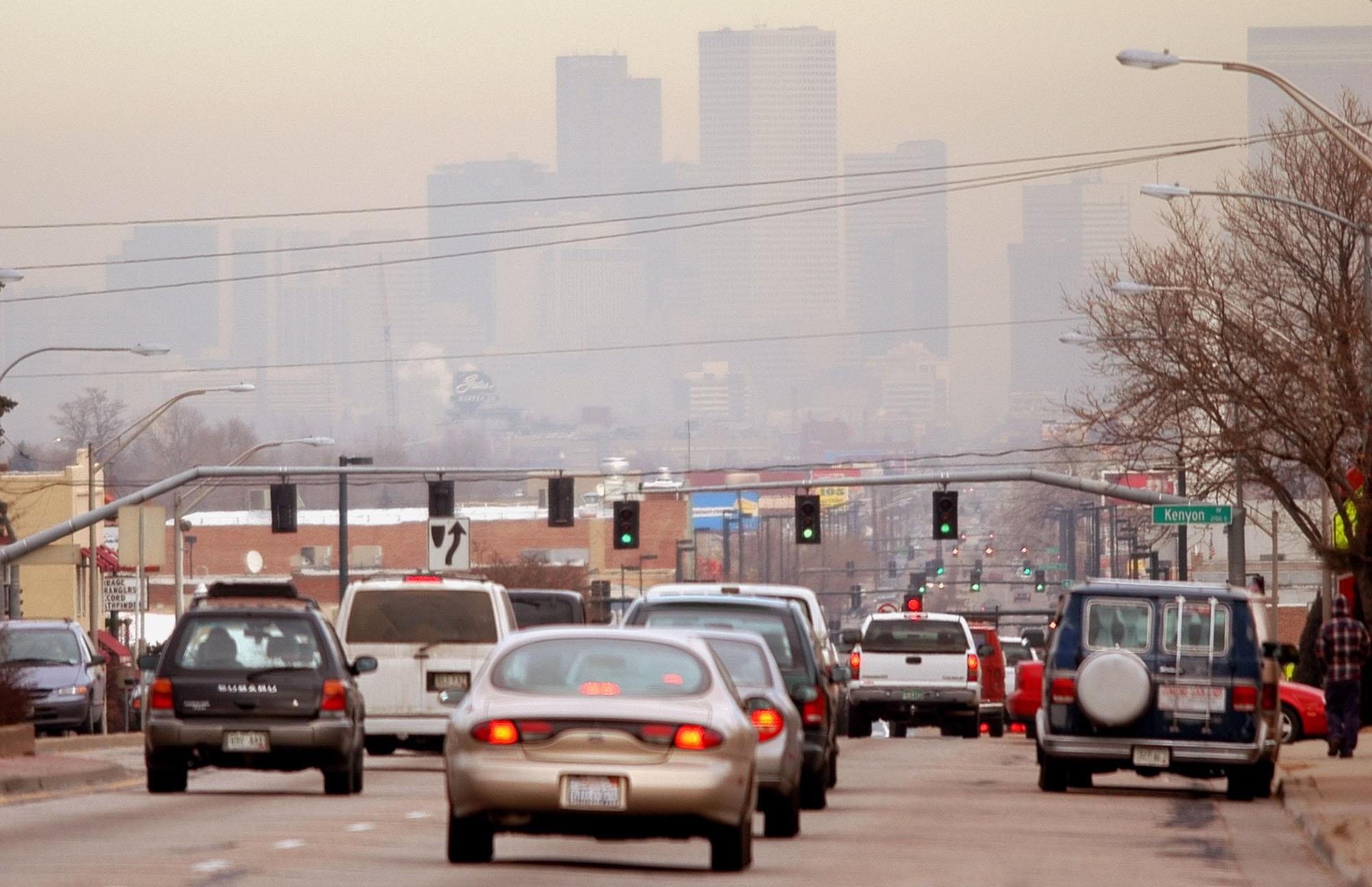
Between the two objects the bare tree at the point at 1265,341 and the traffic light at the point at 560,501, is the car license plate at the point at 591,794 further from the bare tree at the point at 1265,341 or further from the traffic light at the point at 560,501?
the traffic light at the point at 560,501

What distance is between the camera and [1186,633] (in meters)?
23.4

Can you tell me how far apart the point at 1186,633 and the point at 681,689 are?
9524 millimetres

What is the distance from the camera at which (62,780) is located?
2445 centimetres

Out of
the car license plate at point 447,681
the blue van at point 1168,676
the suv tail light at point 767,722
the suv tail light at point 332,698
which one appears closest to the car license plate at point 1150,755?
the blue van at point 1168,676

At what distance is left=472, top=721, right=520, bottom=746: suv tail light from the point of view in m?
14.6

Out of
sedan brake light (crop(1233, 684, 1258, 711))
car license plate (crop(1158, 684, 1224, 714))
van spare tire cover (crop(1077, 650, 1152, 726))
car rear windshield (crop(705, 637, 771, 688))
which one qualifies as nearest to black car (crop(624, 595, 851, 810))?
car rear windshield (crop(705, 637, 771, 688))

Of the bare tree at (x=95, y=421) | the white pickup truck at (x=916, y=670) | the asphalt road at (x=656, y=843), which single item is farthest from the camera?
the bare tree at (x=95, y=421)

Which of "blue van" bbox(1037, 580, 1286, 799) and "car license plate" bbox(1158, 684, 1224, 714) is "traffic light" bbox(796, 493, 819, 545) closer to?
"blue van" bbox(1037, 580, 1286, 799)

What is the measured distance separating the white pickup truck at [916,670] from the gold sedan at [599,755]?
25074 mm

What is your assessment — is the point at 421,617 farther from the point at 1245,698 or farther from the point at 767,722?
the point at 767,722

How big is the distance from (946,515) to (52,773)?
1370 inches

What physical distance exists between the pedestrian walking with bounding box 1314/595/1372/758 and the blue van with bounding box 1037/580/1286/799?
6.97m

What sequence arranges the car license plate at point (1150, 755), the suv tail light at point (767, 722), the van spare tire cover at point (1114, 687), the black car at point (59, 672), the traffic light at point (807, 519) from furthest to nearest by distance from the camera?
the traffic light at point (807, 519) → the black car at point (59, 672) → the car license plate at point (1150, 755) → the van spare tire cover at point (1114, 687) → the suv tail light at point (767, 722)

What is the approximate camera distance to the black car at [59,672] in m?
37.7
